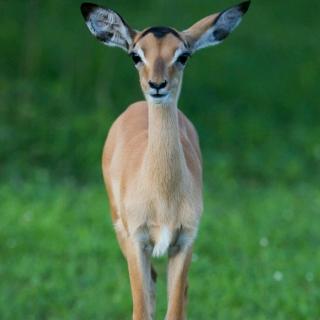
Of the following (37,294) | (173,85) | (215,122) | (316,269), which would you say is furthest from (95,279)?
(215,122)

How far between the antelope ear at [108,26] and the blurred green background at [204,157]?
87.4 inches

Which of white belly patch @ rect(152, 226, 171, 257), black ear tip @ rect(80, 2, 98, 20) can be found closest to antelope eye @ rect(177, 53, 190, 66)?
black ear tip @ rect(80, 2, 98, 20)

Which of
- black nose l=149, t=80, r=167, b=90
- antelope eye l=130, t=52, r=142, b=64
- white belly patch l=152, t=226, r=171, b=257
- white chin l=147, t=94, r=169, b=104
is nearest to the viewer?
black nose l=149, t=80, r=167, b=90

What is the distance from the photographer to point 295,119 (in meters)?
14.8

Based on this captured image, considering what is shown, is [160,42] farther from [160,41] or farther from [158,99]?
[158,99]

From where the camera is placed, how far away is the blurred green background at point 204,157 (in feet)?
30.4

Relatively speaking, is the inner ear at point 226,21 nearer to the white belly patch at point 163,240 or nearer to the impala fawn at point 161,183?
the impala fawn at point 161,183

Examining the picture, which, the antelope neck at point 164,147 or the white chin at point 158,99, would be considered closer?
the white chin at point 158,99

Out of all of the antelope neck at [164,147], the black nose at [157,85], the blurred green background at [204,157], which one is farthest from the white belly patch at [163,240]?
the blurred green background at [204,157]

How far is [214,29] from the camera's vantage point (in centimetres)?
712

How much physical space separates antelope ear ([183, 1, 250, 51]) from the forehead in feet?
0.68

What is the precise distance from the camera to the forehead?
22.0 feet

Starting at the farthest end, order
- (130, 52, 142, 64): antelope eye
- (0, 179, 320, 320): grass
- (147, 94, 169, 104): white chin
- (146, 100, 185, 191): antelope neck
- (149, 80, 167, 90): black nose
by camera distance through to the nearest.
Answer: (0, 179, 320, 320): grass < (146, 100, 185, 191): antelope neck < (130, 52, 142, 64): antelope eye < (147, 94, 169, 104): white chin < (149, 80, 167, 90): black nose

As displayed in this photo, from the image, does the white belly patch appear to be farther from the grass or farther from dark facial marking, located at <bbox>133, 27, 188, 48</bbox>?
the grass
